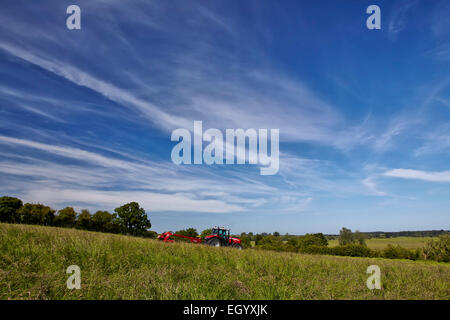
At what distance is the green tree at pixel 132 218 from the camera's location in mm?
64875

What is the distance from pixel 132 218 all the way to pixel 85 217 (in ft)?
38.8

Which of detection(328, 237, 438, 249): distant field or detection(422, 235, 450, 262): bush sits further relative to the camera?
detection(328, 237, 438, 249): distant field

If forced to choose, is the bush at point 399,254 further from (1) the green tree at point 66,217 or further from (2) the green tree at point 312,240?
(1) the green tree at point 66,217

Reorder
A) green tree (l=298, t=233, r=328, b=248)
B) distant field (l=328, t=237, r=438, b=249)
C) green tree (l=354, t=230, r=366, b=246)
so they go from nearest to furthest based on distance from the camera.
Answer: distant field (l=328, t=237, r=438, b=249), green tree (l=298, t=233, r=328, b=248), green tree (l=354, t=230, r=366, b=246)

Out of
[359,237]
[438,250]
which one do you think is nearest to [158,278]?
[438,250]

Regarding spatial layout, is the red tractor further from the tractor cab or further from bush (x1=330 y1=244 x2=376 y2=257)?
bush (x1=330 y1=244 x2=376 y2=257)

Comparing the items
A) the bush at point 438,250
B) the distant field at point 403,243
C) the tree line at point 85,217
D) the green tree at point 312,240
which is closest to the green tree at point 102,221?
the tree line at point 85,217

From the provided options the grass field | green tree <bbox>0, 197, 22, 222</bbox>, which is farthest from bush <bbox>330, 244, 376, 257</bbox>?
green tree <bbox>0, 197, 22, 222</bbox>

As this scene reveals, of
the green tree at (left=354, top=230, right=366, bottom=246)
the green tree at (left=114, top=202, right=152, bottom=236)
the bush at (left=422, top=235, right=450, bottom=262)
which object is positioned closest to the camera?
the bush at (left=422, top=235, right=450, bottom=262)

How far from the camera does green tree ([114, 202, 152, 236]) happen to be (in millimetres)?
64875

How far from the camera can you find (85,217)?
187 feet
